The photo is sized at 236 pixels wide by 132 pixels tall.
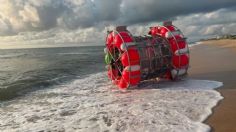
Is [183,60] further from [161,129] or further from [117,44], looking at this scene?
[161,129]

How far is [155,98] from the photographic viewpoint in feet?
34.7

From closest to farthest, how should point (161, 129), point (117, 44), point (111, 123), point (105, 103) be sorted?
point (161, 129) < point (111, 123) < point (105, 103) < point (117, 44)

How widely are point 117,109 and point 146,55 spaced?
384 centimetres

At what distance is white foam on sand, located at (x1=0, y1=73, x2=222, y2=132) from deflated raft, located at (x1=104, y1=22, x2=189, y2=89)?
1.93 ft

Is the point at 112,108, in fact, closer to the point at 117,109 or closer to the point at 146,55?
the point at 117,109

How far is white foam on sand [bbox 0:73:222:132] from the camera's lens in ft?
25.1

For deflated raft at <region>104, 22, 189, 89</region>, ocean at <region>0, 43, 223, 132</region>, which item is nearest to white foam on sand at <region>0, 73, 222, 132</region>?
ocean at <region>0, 43, 223, 132</region>

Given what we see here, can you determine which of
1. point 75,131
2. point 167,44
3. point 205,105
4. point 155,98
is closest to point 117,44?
point 167,44

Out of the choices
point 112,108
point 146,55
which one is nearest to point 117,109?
point 112,108

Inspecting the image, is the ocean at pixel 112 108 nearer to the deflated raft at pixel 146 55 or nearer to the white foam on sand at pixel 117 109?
the white foam on sand at pixel 117 109

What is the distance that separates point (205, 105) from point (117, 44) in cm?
495

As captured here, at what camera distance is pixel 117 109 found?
930 centimetres

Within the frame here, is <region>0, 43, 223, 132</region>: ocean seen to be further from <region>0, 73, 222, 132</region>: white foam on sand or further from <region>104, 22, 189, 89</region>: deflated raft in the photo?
<region>104, 22, 189, 89</region>: deflated raft

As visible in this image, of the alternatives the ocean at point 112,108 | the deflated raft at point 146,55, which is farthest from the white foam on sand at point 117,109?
the deflated raft at point 146,55
